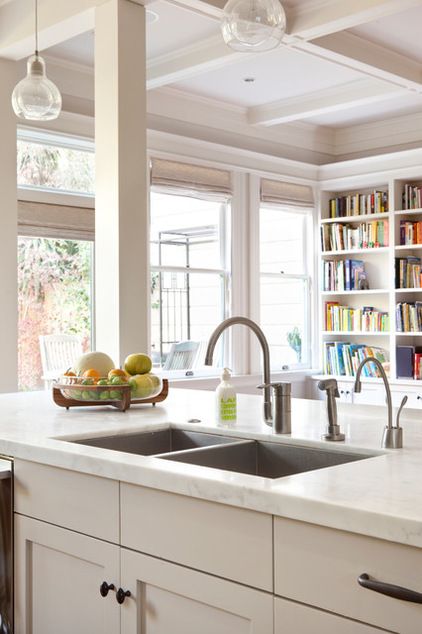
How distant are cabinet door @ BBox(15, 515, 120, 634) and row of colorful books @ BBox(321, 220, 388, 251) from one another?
5470 mm

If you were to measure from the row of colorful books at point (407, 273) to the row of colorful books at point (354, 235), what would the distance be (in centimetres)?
25

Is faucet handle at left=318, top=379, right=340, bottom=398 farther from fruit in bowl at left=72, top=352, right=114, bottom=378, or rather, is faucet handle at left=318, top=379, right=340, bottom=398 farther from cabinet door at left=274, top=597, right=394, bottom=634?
fruit in bowl at left=72, top=352, right=114, bottom=378

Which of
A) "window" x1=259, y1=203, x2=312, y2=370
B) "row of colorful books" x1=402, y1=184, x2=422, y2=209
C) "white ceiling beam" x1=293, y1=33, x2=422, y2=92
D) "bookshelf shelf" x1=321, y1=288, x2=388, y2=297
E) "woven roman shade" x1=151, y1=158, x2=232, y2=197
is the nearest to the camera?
"white ceiling beam" x1=293, y1=33, x2=422, y2=92

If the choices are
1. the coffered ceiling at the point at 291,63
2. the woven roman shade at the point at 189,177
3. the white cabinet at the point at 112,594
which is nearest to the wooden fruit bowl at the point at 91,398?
the white cabinet at the point at 112,594

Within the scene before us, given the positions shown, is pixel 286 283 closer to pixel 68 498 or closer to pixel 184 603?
pixel 68 498

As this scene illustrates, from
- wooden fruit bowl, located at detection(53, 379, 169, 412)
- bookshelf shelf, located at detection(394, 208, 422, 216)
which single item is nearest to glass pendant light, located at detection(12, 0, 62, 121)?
wooden fruit bowl, located at detection(53, 379, 169, 412)

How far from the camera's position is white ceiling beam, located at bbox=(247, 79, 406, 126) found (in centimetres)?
593

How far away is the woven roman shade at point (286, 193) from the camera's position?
6.98 m

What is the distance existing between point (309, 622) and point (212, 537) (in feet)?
0.84

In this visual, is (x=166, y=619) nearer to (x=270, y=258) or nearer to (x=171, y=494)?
(x=171, y=494)

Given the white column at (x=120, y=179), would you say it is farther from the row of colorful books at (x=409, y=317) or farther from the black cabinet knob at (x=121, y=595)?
the row of colorful books at (x=409, y=317)

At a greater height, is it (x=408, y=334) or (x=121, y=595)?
(x=408, y=334)

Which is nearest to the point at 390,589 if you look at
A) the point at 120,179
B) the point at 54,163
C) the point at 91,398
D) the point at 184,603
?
the point at 184,603

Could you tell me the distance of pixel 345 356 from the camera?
7.21 metres
